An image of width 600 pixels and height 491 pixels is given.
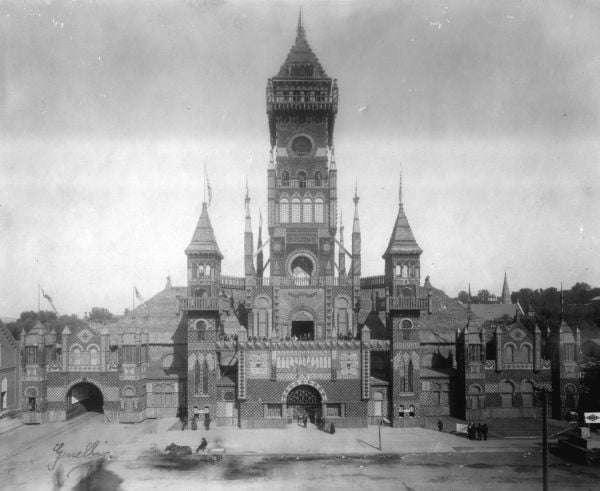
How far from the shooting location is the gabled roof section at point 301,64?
5788 centimetres

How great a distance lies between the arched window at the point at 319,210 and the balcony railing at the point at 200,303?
51.1 feet

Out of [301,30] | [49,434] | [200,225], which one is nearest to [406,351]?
[200,225]

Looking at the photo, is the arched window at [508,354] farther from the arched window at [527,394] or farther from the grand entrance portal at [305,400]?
the grand entrance portal at [305,400]

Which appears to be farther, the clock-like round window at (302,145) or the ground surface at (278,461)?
the clock-like round window at (302,145)

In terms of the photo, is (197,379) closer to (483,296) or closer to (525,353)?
(525,353)

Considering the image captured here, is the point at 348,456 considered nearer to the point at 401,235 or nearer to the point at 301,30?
the point at 401,235

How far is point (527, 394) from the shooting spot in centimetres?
4947

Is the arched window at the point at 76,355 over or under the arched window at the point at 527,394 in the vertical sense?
over

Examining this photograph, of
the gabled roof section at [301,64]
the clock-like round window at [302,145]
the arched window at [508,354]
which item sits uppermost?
the gabled roof section at [301,64]

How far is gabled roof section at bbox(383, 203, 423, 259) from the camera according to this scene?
48.6m

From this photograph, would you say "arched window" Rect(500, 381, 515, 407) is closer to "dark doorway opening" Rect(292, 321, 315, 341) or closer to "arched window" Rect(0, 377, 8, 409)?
"dark doorway opening" Rect(292, 321, 315, 341)
